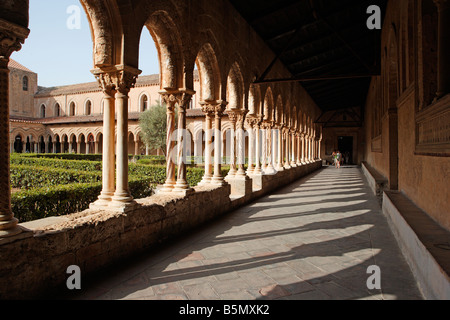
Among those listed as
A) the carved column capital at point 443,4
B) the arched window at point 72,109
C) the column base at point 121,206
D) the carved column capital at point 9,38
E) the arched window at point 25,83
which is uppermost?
the arched window at point 25,83

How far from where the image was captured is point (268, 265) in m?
3.37

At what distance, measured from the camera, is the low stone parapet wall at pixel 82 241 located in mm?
2384

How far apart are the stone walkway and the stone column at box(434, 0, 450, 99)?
2013 millimetres

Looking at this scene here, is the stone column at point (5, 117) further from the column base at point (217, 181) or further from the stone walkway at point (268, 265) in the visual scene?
the column base at point (217, 181)

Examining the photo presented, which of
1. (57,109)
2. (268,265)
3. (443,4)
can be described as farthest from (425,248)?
(57,109)

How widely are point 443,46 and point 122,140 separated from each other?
150 inches

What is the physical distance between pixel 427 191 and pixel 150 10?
4.35 m

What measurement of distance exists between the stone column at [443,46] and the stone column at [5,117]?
403cm

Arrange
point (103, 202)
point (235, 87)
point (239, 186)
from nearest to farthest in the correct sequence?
point (103, 202) < point (239, 186) < point (235, 87)

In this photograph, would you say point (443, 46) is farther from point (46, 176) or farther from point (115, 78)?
point (46, 176)

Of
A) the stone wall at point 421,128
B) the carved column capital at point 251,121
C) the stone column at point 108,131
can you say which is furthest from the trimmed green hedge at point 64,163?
the stone wall at point 421,128

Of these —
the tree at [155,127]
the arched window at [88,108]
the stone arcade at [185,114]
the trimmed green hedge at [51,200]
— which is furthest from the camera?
the arched window at [88,108]
